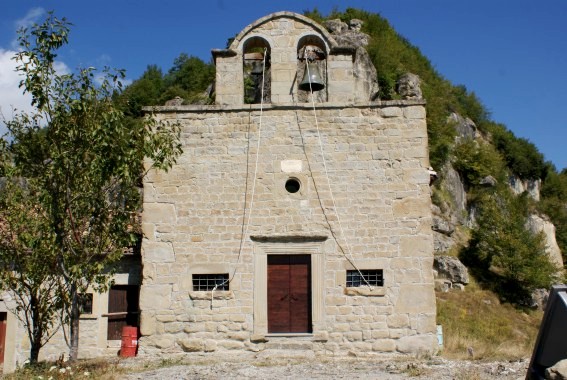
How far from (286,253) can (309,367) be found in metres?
2.42

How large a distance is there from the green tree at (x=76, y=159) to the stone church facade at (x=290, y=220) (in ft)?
6.65

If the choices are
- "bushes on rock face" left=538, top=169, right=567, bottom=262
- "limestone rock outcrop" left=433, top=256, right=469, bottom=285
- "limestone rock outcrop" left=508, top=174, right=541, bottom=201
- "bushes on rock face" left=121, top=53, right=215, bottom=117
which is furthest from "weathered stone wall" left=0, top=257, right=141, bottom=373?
"limestone rock outcrop" left=508, top=174, right=541, bottom=201

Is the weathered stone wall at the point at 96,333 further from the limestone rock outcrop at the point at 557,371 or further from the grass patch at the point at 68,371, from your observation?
the limestone rock outcrop at the point at 557,371

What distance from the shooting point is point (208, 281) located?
11719mm

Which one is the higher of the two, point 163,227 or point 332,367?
point 163,227

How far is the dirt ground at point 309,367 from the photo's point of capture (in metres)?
8.96

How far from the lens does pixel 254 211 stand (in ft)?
38.6

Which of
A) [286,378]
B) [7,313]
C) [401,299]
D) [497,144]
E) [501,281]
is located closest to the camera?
[286,378]

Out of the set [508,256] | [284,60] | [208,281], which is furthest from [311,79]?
[508,256]

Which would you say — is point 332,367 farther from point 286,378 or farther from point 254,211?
point 254,211

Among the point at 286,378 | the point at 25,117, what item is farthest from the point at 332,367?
the point at 25,117

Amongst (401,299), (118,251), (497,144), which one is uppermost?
(497,144)

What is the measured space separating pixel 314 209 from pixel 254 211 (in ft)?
3.94

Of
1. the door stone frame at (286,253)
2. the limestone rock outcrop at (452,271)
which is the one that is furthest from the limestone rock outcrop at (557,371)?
the limestone rock outcrop at (452,271)
